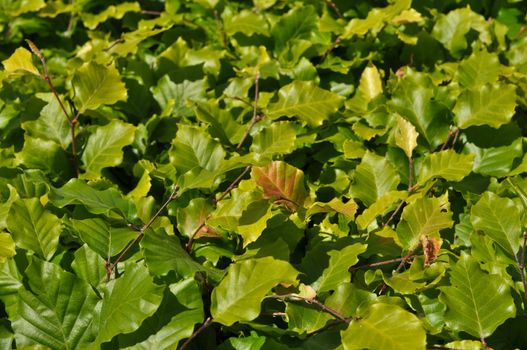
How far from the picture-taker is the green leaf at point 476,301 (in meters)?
1.36

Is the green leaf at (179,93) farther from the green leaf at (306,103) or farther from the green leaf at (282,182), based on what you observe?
the green leaf at (282,182)

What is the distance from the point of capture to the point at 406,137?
1832mm

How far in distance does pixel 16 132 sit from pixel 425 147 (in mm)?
1167

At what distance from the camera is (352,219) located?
5.65ft

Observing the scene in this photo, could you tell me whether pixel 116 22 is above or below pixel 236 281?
below

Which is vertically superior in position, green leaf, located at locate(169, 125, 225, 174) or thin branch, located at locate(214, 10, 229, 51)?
green leaf, located at locate(169, 125, 225, 174)

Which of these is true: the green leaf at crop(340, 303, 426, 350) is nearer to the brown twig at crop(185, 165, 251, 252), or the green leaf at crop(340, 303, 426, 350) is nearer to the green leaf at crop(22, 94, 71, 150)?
the brown twig at crop(185, 165, 251, 252)

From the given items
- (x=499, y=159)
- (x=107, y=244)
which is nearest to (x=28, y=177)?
(x=107, y=244)

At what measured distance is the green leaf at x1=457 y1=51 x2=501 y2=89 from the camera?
2.16 meters

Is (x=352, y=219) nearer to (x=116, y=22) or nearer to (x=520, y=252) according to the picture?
(x=520, y=252)

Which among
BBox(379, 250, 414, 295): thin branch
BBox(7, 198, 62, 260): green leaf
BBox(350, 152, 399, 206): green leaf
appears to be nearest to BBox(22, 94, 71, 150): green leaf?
BBox(7, 198, 62, 260): green leaf

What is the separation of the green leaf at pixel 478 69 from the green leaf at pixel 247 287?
3.76ft

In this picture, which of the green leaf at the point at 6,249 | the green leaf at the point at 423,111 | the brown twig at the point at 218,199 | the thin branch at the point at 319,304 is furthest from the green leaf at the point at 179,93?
the thin branch at the point at 319,304

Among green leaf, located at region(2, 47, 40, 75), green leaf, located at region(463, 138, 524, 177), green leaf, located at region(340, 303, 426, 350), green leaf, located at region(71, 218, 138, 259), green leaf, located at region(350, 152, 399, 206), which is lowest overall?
green leaf, located at region(463, 138, 524, 177)
